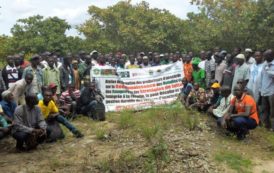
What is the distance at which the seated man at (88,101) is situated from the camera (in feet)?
33.3

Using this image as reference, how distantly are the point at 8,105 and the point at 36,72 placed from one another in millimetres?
1473

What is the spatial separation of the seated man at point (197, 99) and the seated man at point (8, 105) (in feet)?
13.3

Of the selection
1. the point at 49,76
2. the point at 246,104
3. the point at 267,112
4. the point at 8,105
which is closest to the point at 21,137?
the point at 8,105

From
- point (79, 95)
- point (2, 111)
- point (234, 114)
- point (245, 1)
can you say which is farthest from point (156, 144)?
point (245, 1)

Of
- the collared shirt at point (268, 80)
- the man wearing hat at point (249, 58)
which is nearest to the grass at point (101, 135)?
the collared shirt at point (268, 80)

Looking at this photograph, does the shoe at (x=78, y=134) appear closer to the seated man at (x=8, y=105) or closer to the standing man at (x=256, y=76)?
the seated man at (x=8, y=105)

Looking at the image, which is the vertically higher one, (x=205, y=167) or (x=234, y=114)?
(x=234, y=114)

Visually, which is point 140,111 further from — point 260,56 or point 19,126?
point 19,126

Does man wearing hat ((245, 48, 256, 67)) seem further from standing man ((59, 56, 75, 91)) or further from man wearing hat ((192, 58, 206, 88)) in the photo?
standing man ((59, 56, 75, 91))

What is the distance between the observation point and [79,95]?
10.4 m

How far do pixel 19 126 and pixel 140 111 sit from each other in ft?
13.5

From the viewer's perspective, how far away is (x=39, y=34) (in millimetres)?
27875

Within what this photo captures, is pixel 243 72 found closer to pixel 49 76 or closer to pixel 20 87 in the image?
pixel 49 76

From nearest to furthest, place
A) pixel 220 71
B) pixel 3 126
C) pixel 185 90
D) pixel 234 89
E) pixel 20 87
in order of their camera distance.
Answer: pixel 3 126 < pixel 234 89 < pixel 20 87 < pixel 220 71 < pixel 185 90
